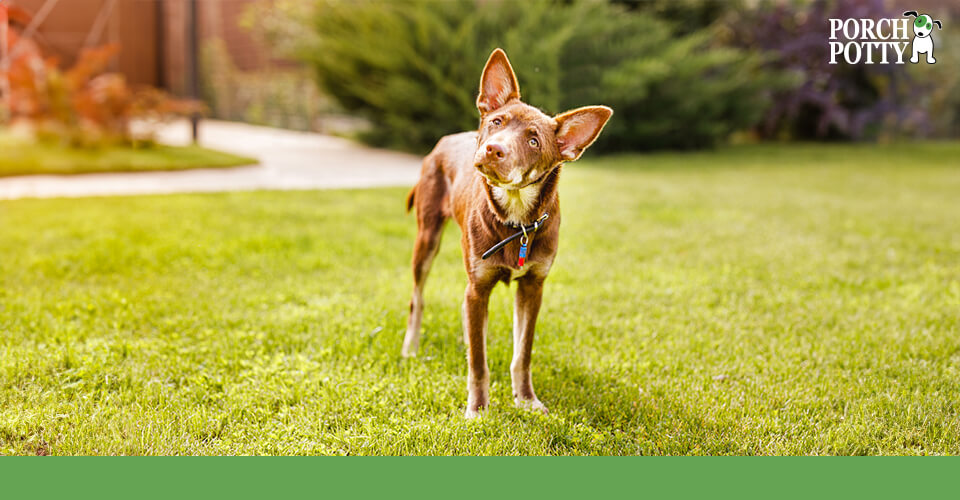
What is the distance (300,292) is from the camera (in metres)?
4.35

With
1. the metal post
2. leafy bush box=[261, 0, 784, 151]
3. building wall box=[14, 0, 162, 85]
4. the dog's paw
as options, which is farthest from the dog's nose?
the metal post

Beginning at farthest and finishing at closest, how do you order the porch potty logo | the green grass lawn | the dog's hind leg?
the green grass lawn
the porch potty logo
the dog's hind leg

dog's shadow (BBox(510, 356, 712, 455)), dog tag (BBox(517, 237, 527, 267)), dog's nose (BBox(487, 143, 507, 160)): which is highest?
dog's nose (BBox(487, 143, 507, 160))

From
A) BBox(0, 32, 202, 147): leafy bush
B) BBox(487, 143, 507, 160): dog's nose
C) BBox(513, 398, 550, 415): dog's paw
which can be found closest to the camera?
BBox(487, 143, 507, 160): dog's nose

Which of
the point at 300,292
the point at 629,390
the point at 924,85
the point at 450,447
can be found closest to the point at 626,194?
the point at 300,292

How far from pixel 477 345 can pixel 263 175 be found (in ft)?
22.5

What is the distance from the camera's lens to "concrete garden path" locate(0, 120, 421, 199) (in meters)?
7.55

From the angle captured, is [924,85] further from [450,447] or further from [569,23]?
[450,447]

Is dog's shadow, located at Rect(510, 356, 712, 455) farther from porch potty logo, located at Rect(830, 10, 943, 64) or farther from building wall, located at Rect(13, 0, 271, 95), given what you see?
building wall, located at Rect(13, 0, 271, 95)

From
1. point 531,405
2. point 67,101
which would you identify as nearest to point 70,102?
point 67,101

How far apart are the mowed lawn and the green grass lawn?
206 centimetres

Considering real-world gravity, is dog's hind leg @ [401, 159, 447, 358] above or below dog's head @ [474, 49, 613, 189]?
below

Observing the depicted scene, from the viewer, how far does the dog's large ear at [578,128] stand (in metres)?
2.42

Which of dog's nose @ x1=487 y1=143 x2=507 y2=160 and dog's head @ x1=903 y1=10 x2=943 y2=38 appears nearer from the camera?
dog's nose @ x1=487 y1=143 x2=507 y2=160
